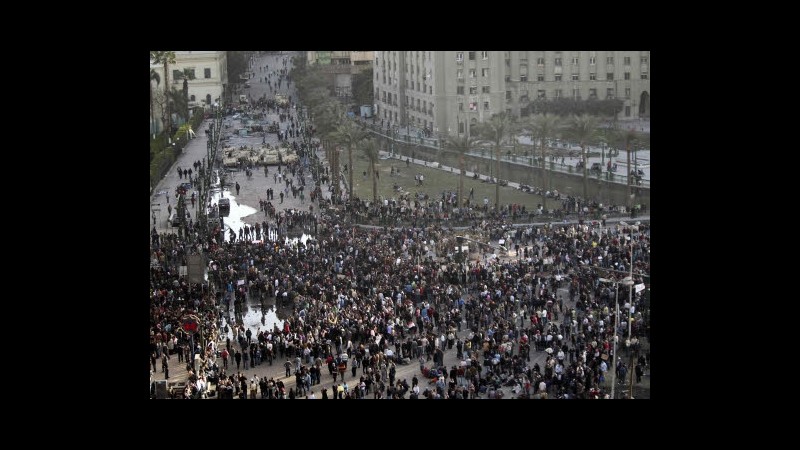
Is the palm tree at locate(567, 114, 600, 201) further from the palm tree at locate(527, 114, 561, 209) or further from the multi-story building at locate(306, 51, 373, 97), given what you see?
the multi-story building at locate(306, 51, 373, 97)

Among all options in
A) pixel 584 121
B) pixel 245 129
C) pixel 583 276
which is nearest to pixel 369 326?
pixel 583 276

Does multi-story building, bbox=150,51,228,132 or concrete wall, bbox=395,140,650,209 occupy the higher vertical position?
multi-story building, bbox=150,51,228,132

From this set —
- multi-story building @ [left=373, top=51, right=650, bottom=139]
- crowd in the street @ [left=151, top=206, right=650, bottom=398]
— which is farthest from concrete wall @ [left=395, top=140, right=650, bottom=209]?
crowd in the street @ [left=151, top=206, right=650, bottom=398]

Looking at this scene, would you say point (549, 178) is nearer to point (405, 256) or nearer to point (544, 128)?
point (544, 128)

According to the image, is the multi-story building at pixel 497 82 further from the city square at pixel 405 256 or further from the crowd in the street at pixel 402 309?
the crowd in the street at pixel 402 309

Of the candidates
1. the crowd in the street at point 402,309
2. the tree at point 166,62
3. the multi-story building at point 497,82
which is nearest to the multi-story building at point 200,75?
the tree at point 166,62

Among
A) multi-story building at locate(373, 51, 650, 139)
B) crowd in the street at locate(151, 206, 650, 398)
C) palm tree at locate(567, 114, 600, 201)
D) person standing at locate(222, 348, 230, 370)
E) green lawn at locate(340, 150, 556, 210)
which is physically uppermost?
multi-story building at locate(373, 51, 650, 139)
